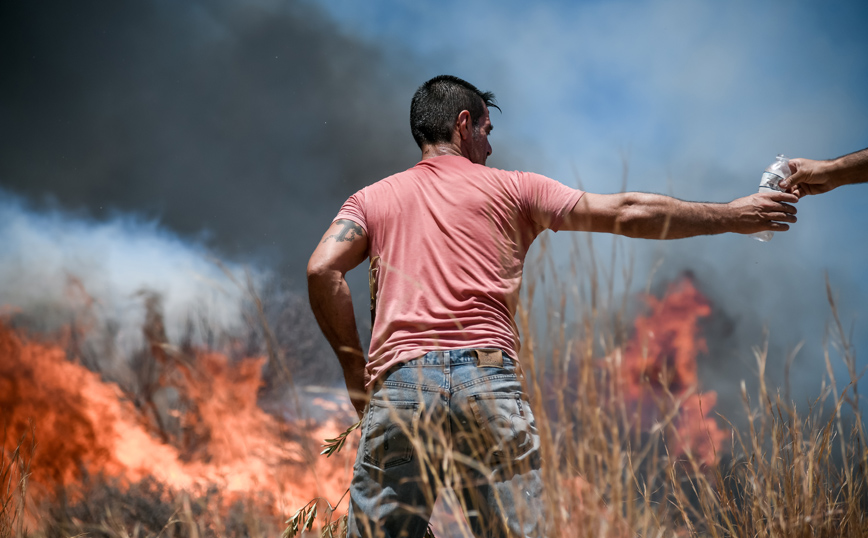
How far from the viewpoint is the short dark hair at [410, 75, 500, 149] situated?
1970 mm

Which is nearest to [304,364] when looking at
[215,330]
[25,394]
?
[215,330]

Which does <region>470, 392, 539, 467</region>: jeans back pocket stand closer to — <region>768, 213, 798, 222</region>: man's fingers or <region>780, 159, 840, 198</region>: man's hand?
<region>768, 213, 798, 222</region>: man's fingers

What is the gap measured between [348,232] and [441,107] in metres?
0.66

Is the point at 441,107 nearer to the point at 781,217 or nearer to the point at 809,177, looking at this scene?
the point at 781,217

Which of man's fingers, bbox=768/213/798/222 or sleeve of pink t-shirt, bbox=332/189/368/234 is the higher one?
sleeve of pink t-shirt, bbox=332/189/368/234

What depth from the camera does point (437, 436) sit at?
139 centimetres

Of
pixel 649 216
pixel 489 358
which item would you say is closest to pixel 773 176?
pixel 649 216

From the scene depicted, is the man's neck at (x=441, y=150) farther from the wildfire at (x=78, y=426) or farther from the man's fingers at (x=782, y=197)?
the wildfire at (x=78, y=426)

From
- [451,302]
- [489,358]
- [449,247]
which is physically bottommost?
[489,358]

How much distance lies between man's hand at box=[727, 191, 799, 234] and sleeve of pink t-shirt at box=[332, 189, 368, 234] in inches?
51.8

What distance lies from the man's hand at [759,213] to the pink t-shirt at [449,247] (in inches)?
25.1

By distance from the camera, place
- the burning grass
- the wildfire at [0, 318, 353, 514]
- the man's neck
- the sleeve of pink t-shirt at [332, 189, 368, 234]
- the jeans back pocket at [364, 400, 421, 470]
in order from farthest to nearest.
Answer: the wildfire at [0, 318, 353, 514] < the man's neck < the sleeve of pink t-shirt at [332, 189, 368, 234] < the jeans back pocket at [364, 400, 421, 470] < the burning grass

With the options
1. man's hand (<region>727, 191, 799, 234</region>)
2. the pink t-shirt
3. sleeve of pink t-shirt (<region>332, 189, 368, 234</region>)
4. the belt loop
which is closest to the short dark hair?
the pink t-shirt

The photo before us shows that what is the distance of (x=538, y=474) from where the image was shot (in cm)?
140
